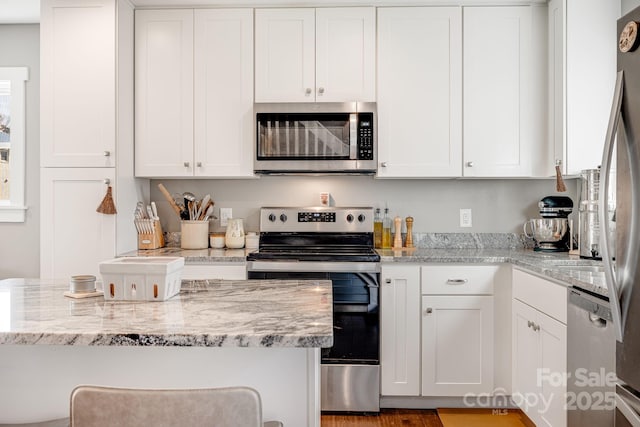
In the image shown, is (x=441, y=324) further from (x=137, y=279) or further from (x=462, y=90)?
(x=137, y=279)

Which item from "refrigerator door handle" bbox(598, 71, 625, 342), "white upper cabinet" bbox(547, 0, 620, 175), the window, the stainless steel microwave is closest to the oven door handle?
the stainless steel microwave

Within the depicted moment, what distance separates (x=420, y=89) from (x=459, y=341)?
1529mm

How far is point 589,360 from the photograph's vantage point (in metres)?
1.71

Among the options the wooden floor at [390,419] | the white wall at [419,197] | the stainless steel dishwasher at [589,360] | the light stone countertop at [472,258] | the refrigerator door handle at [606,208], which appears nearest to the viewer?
the refrigerator door handle at [606,208]

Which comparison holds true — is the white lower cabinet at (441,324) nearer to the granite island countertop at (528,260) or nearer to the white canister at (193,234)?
the granite island countertop at (528,260)

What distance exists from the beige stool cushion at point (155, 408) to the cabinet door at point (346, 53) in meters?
2.33

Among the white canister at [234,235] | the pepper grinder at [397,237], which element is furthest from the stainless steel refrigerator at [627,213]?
the white canister at [234,235]

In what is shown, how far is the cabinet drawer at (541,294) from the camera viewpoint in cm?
197

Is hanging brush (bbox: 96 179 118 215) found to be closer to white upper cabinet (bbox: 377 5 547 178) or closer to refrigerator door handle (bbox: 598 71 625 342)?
white upper cabinet (bbox: 377 5 547 178)

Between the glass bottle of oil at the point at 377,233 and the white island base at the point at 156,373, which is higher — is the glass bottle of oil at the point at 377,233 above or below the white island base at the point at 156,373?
above

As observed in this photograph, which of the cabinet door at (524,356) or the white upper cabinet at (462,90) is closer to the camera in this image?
the cabinet door at (524,356)

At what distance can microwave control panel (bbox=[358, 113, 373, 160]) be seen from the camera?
9.41ft

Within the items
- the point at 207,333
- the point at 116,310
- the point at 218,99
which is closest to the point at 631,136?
the point at 207,333

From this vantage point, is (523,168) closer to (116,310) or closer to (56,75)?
(116,310)
